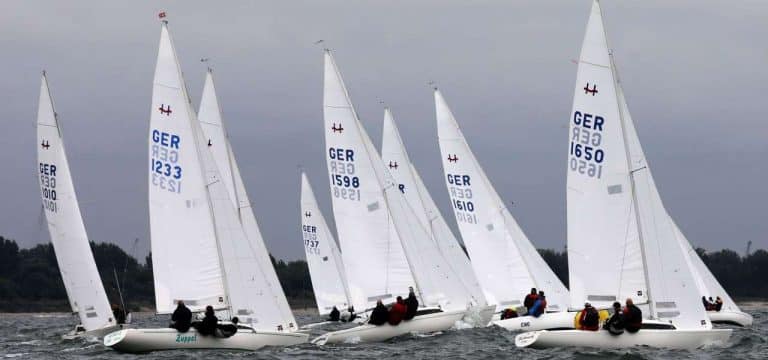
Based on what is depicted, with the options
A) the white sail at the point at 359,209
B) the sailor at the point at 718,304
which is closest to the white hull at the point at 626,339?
the white sail at the point at 359,209

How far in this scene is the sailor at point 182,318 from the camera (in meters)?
27.5

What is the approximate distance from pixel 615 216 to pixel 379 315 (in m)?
6.24

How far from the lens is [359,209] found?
3519cm

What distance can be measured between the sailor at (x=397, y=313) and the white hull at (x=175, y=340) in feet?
12.8

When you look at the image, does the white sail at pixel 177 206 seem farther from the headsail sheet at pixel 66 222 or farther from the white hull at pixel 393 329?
the headsail sheet at pixel 66 222

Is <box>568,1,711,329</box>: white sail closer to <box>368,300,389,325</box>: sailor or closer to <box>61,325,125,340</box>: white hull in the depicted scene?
<box>368,300,389,325</box>: sailor

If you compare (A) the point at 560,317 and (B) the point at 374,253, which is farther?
(B) the point at 374,253

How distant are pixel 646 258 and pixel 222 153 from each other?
15566 mm

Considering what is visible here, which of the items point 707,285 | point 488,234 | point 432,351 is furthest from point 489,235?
point 432,351

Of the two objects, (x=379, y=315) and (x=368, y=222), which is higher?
(x=368, y=222)

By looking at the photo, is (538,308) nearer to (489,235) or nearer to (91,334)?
(489,235)

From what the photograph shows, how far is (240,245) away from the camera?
30094mm

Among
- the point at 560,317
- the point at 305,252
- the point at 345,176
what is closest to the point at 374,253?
the point at 345,176

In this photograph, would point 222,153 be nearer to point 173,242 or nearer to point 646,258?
point 173,242
